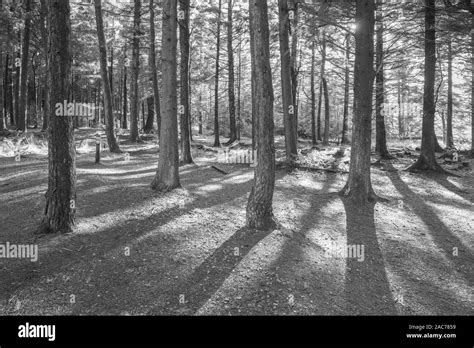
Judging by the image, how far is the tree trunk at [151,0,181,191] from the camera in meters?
10.0

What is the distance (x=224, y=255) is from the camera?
21.5 ft

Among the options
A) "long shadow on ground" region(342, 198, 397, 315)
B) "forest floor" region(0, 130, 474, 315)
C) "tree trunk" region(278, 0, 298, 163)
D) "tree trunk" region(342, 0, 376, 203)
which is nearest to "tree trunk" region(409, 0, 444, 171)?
"forest floor" region(0, 130, 474, 315)

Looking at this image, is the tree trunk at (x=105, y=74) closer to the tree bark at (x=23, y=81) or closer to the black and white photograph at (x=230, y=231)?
the black and white photograph at (x=230, y=231)

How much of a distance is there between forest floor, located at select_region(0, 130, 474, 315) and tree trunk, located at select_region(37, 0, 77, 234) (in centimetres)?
40

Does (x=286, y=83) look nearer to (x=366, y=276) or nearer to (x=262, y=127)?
(x=262, y=127)

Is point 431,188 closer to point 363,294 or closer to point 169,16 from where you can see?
point 363,294

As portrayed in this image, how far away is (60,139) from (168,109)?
384 cm

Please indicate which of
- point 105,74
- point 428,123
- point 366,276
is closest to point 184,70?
point 105,74

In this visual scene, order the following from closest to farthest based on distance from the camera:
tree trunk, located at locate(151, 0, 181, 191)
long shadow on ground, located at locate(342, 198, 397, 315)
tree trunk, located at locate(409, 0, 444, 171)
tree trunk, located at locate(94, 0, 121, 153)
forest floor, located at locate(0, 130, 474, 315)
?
forest floor, located at locate(0, 130, 474, 315) → long shadow on ground, located at locate(342, 198, 397, 315) → tree trunk, located at locate(151, 0, 181, 191) → tree trunk, located at locate(409, 0, 444, 171) → tree trunk, located at locate(94, 0, 121, 153)

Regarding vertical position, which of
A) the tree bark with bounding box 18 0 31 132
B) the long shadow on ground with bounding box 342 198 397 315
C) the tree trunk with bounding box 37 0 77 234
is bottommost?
the long shadow on ground with bounding box 342 198 397 315

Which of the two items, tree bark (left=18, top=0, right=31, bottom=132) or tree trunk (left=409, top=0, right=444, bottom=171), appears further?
tree bark (left=18, top=0, right=31, bottom=132)

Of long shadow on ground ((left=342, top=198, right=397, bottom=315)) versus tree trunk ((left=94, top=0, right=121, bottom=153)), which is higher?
tree trunk ((left=94, top=0, right=121, bottom=153))

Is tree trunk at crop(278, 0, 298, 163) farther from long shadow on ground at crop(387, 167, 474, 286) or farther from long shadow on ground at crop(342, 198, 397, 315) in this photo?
long shadow on ground at crop(342, 198, 397, 315)
